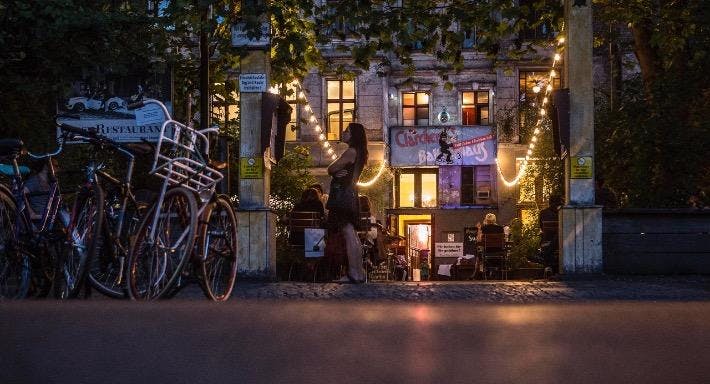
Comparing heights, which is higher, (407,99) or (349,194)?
(407,99)

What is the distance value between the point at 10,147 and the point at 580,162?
23.5 feet

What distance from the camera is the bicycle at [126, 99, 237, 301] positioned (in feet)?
16.2

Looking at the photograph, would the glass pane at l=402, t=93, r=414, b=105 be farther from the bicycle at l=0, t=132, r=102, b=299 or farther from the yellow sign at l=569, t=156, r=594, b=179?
the bicycle at l=0, t=132, r=102, b=299

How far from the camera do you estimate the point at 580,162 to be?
444 inches

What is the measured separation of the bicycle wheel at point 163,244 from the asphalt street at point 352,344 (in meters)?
3.97

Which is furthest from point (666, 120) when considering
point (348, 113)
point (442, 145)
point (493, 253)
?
point (348, 113)

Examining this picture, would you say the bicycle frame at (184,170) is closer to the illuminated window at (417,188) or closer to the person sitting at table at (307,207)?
the person sitting at table at (307,207)

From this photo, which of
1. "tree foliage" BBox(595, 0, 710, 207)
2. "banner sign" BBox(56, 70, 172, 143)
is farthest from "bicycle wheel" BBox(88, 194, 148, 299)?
"tree foliage" BBox(595, 0, 710, 207)

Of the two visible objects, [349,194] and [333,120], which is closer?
[349,194]

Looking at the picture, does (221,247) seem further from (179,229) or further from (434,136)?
(434,136)

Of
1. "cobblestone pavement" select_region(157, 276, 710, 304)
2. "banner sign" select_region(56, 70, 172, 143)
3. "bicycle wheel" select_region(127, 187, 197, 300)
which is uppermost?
"banner sign" select_region(56, 70, 172, 143)

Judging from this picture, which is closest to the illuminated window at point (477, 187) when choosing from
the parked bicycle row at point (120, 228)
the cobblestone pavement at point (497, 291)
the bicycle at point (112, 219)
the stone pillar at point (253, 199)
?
the stone pillar at point (253, 199)

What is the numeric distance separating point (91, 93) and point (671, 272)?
7.31m

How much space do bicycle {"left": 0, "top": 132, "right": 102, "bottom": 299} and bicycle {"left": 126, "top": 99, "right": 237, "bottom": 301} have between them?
1.26ft
